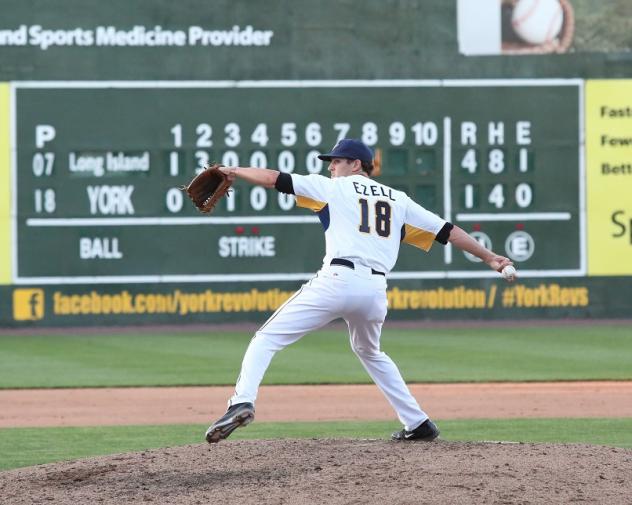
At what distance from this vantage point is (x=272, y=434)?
373 inches

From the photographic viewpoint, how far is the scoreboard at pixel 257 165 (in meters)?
17.8

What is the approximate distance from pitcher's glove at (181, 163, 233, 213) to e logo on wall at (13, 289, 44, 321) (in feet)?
37.2

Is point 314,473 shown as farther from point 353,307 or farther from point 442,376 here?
point 442,376

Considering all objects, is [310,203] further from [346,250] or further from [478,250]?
[478,250]

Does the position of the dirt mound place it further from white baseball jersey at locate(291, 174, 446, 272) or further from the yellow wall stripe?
the yellow wall stripe

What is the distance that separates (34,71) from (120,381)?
20.2ft

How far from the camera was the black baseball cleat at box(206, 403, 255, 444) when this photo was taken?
6.62 meters

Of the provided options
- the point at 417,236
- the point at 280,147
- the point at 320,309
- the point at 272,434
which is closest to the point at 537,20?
the point at 280,147

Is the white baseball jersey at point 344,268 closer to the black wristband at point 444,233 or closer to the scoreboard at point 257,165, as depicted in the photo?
the black wristband at point 444,233

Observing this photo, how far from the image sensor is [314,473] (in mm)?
6578

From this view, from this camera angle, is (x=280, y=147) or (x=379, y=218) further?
(x=280, y=147)

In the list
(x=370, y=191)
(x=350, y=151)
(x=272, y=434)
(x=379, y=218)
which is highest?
(x=350, y=151)

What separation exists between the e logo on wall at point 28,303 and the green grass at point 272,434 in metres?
8.22

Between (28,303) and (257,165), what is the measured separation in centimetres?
347
